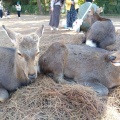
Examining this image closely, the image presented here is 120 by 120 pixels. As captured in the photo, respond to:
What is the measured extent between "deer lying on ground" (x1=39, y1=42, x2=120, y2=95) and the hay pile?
600 mm

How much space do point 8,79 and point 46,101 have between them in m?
0.93

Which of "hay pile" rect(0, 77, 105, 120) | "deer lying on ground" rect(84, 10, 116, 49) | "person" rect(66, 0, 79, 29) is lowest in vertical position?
"hay pile" rect(0, 77, 105, 120)

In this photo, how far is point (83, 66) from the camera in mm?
6402

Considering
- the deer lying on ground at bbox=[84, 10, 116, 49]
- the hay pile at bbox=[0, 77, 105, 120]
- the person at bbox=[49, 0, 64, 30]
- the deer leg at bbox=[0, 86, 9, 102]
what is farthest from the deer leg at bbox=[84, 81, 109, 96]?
the person at bbox=[49, 0, 64, 30]

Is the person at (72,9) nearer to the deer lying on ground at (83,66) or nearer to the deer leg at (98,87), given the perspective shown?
the deer lying on ground at (83,66)

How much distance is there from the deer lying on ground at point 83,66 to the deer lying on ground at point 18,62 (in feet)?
2.07

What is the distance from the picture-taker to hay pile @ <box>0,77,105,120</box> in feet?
16.4

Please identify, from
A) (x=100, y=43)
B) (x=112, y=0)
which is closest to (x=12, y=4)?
(x=112, y=0)

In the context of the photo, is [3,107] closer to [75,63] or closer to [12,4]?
[75,63]

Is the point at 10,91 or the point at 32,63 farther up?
the point at 32,63

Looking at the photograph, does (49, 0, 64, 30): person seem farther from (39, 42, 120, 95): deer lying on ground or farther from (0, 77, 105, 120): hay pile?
(0, 77, 105, 120): hay pile

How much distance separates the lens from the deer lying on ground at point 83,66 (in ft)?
19.9

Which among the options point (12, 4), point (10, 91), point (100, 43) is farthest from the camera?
point (12, 4)

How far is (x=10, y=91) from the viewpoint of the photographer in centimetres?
562
